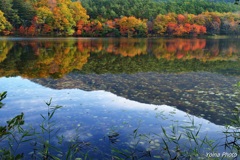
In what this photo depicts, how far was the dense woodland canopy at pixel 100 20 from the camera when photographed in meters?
80.0

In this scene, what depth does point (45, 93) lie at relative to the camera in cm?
1263

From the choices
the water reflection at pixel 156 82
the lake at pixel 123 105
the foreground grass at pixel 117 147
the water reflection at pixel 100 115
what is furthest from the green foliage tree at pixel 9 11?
the foreground grass at pixel 117 147

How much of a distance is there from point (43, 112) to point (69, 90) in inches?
151

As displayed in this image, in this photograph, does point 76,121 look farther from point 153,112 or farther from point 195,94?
point 195,94

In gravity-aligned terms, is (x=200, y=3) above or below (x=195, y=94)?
above

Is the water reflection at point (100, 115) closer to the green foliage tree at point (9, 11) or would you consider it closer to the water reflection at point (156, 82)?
the water reflection at point (156, 82)

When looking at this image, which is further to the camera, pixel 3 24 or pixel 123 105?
pixel 3 24

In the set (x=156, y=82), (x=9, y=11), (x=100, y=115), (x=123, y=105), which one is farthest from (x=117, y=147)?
(x=9, y=11)

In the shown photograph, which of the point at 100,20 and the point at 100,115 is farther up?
the point at 100,20

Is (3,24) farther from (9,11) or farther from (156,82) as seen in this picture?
(156,82)

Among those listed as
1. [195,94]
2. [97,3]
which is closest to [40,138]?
[195,94]

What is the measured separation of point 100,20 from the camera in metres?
91.9

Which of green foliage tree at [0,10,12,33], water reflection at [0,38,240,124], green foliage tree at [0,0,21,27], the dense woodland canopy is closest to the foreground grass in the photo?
water reflection at [0,38,240,124]

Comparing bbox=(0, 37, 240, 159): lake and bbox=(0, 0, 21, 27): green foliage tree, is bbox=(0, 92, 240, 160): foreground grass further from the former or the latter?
bbox=(0, 0, 21, 27): green foliage tree
